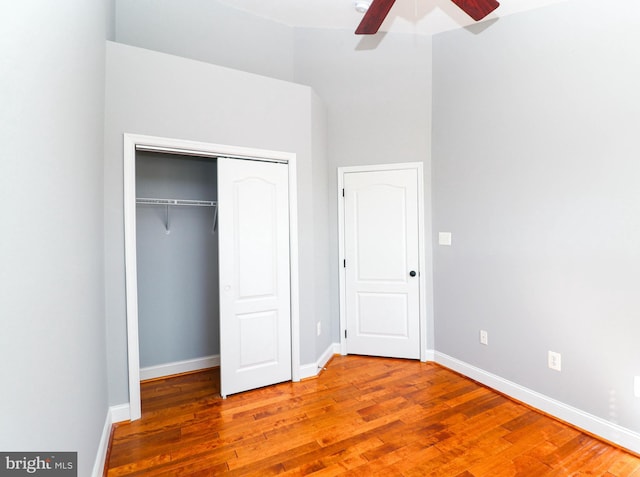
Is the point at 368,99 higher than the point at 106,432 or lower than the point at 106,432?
higher

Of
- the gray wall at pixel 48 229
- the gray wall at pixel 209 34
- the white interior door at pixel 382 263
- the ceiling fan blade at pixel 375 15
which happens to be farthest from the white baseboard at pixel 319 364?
the gray wall at pixel 209 34

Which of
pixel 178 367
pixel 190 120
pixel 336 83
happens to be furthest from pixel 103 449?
pixel 336 83

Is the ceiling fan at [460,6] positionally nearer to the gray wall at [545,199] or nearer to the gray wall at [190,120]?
the gray wall at [545,199]

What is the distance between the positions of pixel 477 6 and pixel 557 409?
9.80ft

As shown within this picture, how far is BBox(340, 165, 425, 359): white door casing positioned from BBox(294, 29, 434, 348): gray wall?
117 millimetres

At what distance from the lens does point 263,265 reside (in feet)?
9.79

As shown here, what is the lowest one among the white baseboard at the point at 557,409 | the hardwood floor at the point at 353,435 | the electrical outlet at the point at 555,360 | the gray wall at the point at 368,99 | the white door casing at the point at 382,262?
the hardwood floor at the point at 353,435

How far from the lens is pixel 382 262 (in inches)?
142

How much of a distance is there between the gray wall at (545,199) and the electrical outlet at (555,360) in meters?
0.04

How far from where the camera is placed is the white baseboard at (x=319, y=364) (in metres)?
3.15

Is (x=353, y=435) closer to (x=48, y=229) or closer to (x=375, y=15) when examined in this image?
(x=48, y=229)

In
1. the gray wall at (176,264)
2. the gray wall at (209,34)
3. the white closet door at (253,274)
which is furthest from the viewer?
the gray wall at (176,264)

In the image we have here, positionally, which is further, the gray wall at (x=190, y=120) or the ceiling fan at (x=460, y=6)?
the gray wall at (x=190, y=120)

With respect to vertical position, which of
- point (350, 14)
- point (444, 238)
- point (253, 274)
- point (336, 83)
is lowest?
point (253, 274)
